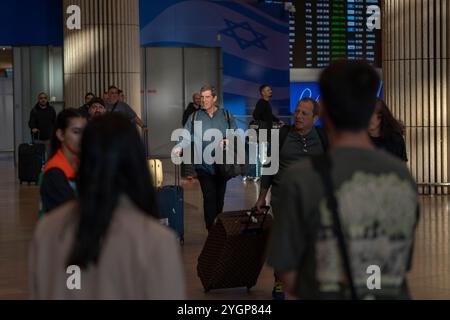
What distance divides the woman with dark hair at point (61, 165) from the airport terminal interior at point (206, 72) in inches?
121

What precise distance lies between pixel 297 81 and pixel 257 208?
24.0m

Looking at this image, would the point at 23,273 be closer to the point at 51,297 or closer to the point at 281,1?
the point at 51,297

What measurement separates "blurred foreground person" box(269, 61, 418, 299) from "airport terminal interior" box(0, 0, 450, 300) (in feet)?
16.1

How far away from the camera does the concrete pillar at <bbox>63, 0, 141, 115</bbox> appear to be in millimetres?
19500

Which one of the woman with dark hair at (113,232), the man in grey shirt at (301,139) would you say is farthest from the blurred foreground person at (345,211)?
the man in grey shirt at (301,139)

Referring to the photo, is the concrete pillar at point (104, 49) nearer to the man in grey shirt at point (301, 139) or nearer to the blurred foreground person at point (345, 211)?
the man in grey shirt at point (301, 139)

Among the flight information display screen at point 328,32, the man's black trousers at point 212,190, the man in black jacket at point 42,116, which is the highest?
the flight information display screen at point 328,32

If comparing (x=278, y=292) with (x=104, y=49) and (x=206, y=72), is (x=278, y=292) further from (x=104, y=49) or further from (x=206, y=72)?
(x=206, y=72)

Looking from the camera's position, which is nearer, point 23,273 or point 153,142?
point 23,273

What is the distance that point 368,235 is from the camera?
303cm

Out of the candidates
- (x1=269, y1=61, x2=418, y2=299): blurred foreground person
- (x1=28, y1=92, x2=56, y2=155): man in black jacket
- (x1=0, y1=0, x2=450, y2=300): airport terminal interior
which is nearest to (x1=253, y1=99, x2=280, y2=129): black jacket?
(x1=0, y1=0, x2=450, y2=300): airport terminal interior

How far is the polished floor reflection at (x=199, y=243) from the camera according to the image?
8195mm

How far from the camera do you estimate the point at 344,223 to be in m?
3.00
